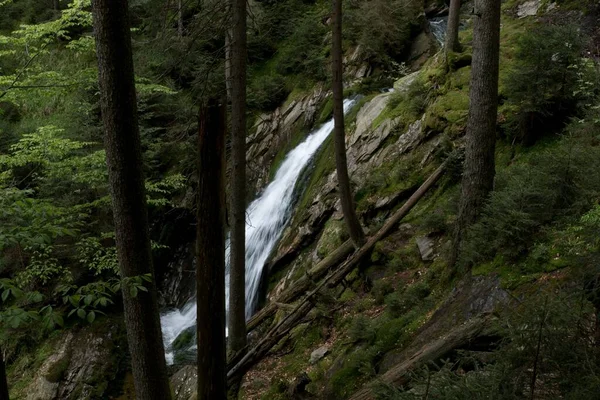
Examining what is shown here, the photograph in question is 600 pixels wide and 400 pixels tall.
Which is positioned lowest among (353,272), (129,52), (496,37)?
(353,272)

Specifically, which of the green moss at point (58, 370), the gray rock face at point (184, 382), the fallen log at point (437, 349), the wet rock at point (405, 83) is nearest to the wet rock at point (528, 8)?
the wet rock at point (405, 83)

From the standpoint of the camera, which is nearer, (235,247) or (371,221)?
(235,247)

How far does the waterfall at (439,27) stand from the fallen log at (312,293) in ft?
30.1

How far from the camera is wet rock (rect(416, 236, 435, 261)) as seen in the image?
788 centimetres

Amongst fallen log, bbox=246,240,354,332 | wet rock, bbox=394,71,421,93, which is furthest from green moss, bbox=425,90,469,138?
fallen log, bbox=246,240,354,332

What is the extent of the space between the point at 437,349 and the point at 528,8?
11.2 meters

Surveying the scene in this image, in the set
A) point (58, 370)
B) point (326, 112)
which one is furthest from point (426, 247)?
point (58, 370)

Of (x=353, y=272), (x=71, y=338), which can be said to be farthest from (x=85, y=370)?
(x=353, y=272)

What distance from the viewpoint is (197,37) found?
777 cm

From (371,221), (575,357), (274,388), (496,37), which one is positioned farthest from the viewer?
(371,221)

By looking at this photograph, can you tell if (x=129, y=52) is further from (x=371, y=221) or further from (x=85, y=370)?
(x=85, y=370)

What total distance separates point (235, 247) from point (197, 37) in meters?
3.63

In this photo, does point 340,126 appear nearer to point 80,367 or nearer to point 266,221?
point 266,221

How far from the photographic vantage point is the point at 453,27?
12.0 m
